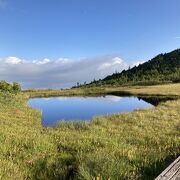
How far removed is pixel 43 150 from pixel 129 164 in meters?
4.06

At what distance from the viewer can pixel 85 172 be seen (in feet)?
31.2

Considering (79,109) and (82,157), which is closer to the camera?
(82,157)

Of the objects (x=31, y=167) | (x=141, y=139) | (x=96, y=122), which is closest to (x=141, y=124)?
(x=96, y=122)

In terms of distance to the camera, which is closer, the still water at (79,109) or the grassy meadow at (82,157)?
the grassy meadow at (82,157)

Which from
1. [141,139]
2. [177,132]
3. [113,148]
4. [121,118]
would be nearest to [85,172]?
[113,148]

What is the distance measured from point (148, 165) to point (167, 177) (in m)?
3.08

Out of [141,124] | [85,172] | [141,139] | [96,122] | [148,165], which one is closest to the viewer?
[85,172]

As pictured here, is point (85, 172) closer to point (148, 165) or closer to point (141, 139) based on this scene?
point (148, 165)

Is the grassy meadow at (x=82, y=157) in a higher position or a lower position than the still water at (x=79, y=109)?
higher

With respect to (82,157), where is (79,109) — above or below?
below

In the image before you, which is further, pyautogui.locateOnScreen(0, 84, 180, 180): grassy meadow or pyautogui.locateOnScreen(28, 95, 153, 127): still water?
pyautogui.locateOnScreen(28, 95, 153, 127): still water

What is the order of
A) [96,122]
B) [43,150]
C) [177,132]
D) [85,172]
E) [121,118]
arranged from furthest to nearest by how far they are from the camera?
[121,118] → [96,122] → [177,132] → [43,150] → [85,172]

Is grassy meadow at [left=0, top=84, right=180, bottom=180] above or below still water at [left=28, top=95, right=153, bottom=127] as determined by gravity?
above

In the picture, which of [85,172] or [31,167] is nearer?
[85,172]
